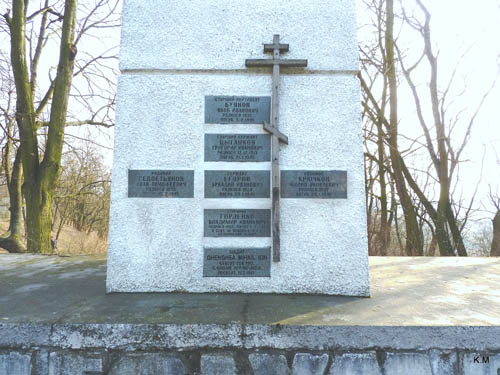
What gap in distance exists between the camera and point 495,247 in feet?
31.4

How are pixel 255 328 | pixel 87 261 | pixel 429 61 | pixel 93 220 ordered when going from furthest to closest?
pixel 93 220
pixel 429 61
pixel 87 261
pixel 255 328

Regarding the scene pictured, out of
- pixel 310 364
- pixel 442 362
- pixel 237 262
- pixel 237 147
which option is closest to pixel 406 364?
pixel 442 362

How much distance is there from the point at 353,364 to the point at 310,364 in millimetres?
252

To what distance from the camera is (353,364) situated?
1958mm

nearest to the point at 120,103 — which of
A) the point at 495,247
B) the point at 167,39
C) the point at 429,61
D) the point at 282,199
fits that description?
the point at 167,39

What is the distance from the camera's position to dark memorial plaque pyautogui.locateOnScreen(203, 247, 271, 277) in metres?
2.74

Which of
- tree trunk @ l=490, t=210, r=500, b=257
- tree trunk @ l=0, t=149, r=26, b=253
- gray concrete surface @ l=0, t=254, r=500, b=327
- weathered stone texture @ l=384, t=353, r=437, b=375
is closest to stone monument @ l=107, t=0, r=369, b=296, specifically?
gray concrete surface @ l=0, t=254, r=500, b=327

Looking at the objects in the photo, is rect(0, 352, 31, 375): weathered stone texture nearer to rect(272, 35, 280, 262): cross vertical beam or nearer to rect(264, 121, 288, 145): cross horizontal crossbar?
rect(272, 35, 280, 262): cross vertical beam

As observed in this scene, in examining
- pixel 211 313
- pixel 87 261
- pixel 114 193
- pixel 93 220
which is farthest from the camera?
pixel 93 220

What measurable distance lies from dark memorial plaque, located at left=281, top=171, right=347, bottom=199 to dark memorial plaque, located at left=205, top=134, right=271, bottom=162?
27 cm

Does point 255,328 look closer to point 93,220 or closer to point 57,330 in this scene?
point 57,330

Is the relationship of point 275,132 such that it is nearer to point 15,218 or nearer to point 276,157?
point 276,157

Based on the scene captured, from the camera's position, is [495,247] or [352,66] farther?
[495,247]

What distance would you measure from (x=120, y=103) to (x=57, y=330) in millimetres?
1792
